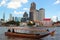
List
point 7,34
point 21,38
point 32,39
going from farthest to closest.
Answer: point 7,34, point 21,38, point 32,39

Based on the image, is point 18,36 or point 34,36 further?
point 18,36

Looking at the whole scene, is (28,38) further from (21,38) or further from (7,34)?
(7,34)

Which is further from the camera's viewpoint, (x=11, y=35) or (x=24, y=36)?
(x=11, y=35)

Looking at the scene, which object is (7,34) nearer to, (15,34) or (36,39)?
(15,34)

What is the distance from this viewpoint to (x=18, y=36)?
220ft

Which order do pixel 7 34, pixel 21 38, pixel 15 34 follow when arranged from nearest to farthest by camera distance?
1. pixel 21 38
2. pixel 15 34
3. pixel 7 34

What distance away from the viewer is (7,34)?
73312mm

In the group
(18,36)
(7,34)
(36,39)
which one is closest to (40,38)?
(36,39)

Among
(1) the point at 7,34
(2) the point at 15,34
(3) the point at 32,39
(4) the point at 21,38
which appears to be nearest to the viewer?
(3) the point at 32,39

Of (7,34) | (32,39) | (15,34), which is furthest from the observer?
(7,34)

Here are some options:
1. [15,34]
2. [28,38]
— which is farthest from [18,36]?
[28,38]

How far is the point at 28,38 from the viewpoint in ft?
203

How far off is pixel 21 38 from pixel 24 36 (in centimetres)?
128

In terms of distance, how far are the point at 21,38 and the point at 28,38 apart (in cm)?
290
